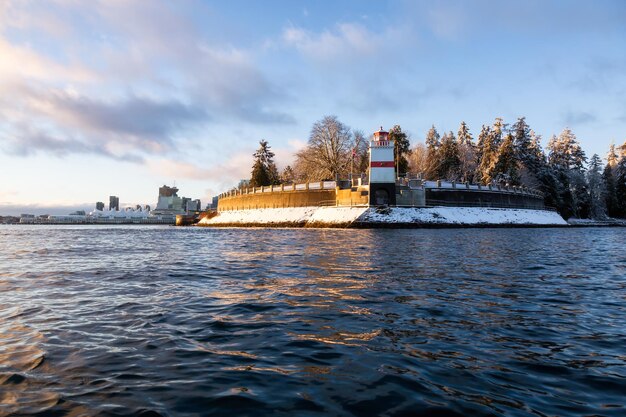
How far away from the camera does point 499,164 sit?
71.4 meters

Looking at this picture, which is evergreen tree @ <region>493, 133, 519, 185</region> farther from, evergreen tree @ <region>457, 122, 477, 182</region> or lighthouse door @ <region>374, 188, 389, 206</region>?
lighthouse door @ <region>374, 188, 389, 206</region>

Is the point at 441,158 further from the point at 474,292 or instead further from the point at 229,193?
the point at 474,292

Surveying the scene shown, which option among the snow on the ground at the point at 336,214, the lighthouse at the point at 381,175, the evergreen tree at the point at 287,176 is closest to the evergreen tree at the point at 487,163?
the lighthouse at the point at 381,175

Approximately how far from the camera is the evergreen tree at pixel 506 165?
2790 inches

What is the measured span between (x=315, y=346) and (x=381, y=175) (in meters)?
43.2

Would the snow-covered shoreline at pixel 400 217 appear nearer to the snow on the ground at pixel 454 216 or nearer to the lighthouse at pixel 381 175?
the snow on the ground at pixel 454 216

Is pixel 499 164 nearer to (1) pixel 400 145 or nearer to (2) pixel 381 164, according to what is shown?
(1) pixel 400 145

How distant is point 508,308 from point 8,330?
8.15m

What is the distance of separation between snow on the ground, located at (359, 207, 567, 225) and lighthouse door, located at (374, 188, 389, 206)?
1.89 m

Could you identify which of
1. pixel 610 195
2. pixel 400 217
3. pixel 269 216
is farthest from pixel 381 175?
pixel 610 195

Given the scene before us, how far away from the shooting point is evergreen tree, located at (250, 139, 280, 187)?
89000 mm

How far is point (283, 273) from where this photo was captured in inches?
440

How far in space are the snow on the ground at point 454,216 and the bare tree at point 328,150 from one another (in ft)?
91.9

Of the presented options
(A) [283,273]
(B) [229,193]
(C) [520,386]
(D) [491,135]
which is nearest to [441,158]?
(D) [491,135]
